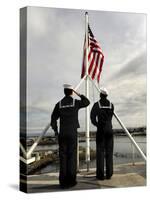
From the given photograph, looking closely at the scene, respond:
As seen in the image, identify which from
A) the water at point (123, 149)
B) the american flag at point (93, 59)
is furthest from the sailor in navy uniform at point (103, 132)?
the american flag at point (93, 59)

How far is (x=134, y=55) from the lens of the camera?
8.98 metres

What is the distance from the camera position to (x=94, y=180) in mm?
8750

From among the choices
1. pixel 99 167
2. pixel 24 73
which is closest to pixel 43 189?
pixel 99 167

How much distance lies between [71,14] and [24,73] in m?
0.95

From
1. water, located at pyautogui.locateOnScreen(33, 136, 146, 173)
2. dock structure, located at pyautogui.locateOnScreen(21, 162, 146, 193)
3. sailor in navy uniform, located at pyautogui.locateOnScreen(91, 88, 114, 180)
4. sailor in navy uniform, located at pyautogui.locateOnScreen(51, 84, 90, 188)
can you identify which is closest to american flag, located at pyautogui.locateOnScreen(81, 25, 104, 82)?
sailor in navy uniform, located at pyautogui.locateOnScreen(91, 88, 114, 180)

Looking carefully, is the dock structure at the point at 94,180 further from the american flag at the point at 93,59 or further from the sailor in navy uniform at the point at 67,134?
the american flag at the point at 93,59

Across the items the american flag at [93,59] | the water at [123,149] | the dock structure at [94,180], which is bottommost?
the dock structure at [94,180]

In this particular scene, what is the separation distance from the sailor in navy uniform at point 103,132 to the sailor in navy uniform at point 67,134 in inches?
12.9

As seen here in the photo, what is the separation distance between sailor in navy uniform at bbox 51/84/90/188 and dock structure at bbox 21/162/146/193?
4.2 inches

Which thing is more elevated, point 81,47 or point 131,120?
point 81,47

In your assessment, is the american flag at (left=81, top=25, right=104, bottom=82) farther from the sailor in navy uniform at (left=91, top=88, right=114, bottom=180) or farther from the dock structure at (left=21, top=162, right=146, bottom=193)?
the dock structure at (left=21, top=162, right=146, bottom=193)

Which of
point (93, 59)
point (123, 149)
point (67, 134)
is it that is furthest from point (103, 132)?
point (93, 59)

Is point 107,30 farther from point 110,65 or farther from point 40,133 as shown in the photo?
point 40,133

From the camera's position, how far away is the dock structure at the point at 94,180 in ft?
27.7
